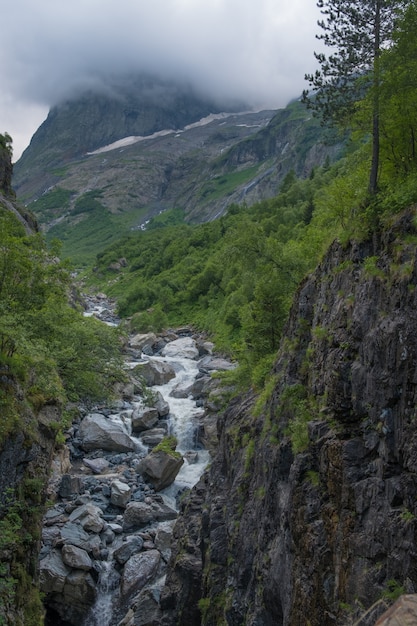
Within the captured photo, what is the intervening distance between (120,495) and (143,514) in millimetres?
1805

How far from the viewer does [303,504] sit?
12.8 metres

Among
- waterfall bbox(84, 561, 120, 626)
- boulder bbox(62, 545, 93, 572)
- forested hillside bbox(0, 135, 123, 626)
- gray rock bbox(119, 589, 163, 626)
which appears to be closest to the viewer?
forested hillside bbox(0, 135, 123, 626)

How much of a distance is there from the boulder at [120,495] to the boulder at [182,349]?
26.5m

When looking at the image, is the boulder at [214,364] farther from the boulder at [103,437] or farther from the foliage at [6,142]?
the foliage at [6,142]

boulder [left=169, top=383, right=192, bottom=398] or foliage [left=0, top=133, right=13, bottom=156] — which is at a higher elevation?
foliage [left=0, top=133, right=13, bottom=156]

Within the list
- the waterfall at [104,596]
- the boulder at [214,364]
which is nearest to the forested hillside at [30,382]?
the waterfall at [104,596]

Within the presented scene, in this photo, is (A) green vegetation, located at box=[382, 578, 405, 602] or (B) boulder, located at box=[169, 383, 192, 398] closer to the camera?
(A) green vegetation, located at box=[382, 578, 405, 602]

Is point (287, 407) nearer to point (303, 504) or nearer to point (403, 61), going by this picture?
point (303, 504)

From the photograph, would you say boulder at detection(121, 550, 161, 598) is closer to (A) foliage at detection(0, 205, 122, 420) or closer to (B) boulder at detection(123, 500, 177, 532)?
(B) boulder at detection(123, 500, 177, 532)

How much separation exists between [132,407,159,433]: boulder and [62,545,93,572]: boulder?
13.6 metres

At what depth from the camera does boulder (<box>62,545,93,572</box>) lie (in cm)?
2142

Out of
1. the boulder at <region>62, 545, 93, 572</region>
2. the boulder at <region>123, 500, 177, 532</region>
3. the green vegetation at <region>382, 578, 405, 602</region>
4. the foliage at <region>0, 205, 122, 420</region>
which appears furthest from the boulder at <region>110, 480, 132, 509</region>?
the green vegetation at <region>382, 578, 405, 602</region>

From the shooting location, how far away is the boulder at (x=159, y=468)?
2872 cm

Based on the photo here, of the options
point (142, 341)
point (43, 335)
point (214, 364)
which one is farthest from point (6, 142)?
point (43, 335)
